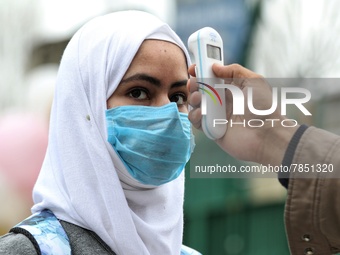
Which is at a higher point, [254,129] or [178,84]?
[254,129]

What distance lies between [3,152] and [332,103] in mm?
6182

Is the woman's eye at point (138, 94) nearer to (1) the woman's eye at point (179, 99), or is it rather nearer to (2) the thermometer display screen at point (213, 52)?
(1) the woman's eye at point (179, 99)

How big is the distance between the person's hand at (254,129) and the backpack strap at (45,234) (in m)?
0.59

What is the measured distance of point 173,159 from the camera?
2.63 meters

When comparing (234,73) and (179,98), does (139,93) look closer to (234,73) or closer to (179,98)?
(179,98)

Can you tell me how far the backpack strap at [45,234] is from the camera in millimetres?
2291

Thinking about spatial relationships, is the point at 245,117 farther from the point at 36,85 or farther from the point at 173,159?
the point at 36,85

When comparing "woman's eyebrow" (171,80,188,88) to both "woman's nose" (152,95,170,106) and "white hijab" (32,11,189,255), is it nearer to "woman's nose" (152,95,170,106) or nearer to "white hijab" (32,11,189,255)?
"woman's nose" (152,95,170,106)

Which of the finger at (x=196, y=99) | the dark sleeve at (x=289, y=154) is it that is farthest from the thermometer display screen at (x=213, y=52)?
the dark sleeve at (x=289, y=154)

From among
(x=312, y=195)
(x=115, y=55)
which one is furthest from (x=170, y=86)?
(x=312, y=195)

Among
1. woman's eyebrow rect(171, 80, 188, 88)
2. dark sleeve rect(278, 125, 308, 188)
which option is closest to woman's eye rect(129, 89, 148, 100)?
woman's eyebrow rect(171, 80, 188, 88)

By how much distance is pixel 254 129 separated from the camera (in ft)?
6.71

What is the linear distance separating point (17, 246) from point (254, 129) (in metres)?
0.81
